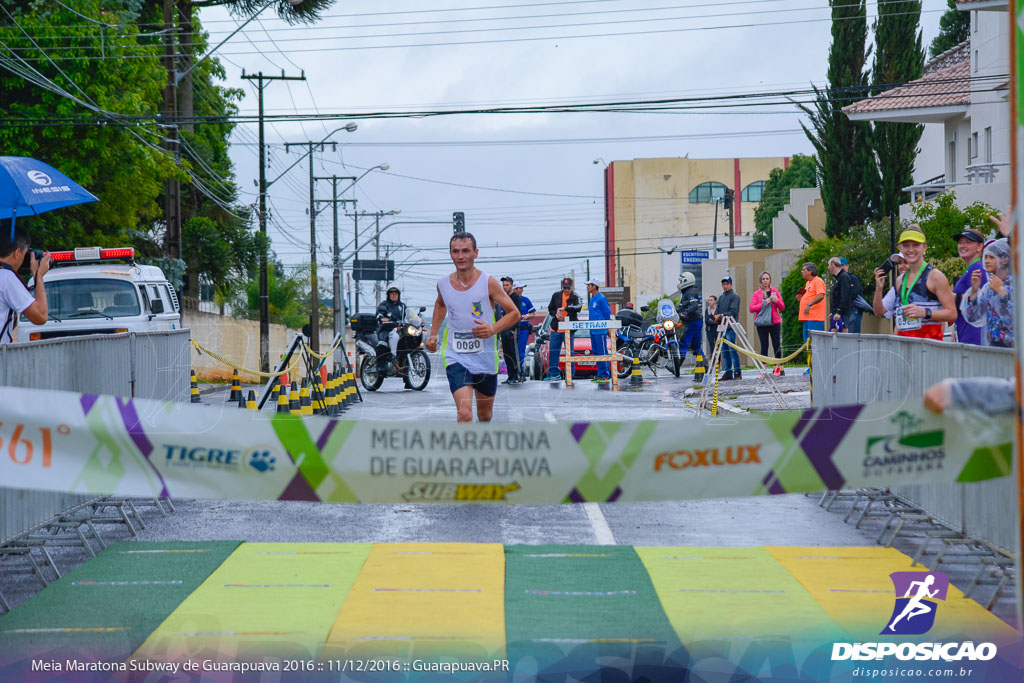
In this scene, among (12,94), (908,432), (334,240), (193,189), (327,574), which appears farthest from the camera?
(334,240)

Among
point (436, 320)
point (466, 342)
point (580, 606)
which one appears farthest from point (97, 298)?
point (580, 606)

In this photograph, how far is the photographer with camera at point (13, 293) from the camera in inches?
320

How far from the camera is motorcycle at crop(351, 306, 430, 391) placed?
75.0 feet

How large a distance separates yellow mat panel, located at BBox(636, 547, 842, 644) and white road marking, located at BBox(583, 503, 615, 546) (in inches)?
15.8

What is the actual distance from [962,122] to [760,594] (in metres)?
34.1

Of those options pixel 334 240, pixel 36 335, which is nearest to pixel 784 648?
pixel 36 335

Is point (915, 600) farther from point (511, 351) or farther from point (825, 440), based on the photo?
point (511, 351)

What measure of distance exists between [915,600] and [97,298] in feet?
54.5

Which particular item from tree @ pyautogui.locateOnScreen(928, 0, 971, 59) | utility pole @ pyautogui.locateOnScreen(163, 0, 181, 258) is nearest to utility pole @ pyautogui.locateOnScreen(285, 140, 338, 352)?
utility pole @ pyautogui.locateOnScreen(163, 0, 181, 258)

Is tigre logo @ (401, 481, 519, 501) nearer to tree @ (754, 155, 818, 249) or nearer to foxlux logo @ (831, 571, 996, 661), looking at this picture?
foxlux logo @ (831, 571, 996, 661)

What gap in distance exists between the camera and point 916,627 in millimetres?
5863

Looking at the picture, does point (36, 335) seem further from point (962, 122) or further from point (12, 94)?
point (962, 122)

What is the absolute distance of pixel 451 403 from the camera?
1972 cm

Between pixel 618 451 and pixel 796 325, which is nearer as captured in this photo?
pixel 618 451
